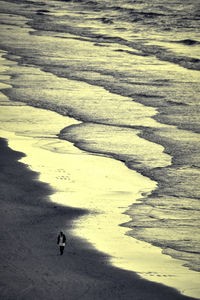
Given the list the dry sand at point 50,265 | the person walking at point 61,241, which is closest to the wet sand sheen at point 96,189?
the dry sand at point 50,265

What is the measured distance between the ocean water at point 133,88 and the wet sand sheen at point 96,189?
0.22 metres

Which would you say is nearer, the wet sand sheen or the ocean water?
the wet sand sheen

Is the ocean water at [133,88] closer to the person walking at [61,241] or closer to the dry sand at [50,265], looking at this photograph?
the dry sand at [50,265]

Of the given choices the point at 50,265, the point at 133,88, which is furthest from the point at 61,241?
the point at 133,88

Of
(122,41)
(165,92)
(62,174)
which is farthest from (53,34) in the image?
(62,174)

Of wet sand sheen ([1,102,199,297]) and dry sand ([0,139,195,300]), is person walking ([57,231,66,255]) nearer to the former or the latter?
dry sand ([0,139,195,300])

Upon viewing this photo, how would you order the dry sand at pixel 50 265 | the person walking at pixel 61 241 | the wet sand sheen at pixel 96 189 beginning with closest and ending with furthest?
the dry sand at pixel 50 265
the person walking at pixel 61 241
the wet sand sheen at pixel 96 189

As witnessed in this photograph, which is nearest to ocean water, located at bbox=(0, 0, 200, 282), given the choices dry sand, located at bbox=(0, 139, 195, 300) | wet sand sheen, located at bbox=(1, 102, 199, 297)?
wet sand sheen, located at bbox=(1, 102, 199, 297)

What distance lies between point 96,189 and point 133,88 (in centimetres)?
797

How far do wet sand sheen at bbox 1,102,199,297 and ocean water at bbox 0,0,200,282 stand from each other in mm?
221

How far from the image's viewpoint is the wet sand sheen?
7773 millimetres

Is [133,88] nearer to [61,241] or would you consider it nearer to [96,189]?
[96,189]

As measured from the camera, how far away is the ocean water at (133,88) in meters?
9.52

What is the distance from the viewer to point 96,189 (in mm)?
10367
